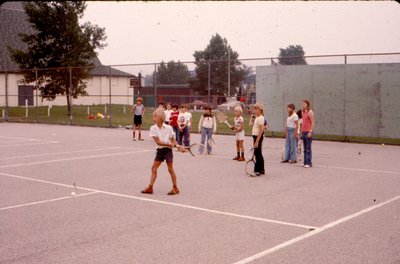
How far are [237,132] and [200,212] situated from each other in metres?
7.11

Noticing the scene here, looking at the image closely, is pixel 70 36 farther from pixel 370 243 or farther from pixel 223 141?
pixel 370 243

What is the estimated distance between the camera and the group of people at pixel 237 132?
30.6 ft

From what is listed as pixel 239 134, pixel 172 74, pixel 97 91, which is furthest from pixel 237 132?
pixel 172 74

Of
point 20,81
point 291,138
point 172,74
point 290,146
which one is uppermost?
point 172,74

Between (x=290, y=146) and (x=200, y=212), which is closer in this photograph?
(x=200, y=212)

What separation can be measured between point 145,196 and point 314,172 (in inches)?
199

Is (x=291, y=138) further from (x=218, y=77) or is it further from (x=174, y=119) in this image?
(x=218, y=77)

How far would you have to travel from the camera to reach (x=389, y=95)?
1933cm

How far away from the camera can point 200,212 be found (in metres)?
8.00

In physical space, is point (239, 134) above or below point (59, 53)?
below

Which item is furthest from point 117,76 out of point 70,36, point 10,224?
point 10,224

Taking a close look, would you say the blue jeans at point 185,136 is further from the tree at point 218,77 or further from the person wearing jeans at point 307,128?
the tree at point 218,77

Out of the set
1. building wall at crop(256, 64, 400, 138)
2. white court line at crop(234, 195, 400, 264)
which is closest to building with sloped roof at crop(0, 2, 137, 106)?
building wall at crop(256, 64, 400, 138)

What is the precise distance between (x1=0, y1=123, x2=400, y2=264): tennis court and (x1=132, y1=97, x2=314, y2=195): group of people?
19.8 inches
